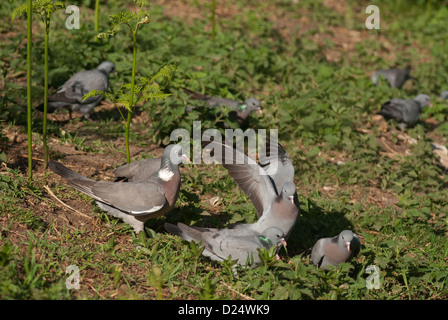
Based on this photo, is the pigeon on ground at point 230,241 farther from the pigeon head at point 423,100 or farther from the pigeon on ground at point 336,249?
the pigeon head at point 423,100

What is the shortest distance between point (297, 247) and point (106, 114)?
3.33 m

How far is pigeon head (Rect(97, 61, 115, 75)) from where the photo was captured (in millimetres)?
7406

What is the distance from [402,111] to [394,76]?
5.25ft

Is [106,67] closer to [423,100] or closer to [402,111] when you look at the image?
[402,111]

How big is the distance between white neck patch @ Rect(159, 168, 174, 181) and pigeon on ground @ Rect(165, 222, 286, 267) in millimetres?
474

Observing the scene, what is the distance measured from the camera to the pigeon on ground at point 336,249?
4812 millimetres

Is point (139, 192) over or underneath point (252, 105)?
underneath

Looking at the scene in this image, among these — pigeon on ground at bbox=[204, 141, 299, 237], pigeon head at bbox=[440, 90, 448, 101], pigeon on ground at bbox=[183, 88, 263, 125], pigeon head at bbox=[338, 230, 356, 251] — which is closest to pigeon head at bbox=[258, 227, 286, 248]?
pigeon on ground at bbox=[204, 141, 299, 237]

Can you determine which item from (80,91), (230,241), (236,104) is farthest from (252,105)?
(230,241)

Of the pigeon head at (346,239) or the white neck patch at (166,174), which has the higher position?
the white neck patch at (166,174)

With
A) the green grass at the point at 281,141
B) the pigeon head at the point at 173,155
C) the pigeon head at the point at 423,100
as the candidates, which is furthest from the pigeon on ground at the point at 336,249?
the pigeon head at the point at 423,100

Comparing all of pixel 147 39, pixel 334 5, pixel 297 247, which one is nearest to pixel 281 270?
pixel 297 247

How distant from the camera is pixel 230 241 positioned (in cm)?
470

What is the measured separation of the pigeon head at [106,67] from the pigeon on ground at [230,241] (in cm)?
341
